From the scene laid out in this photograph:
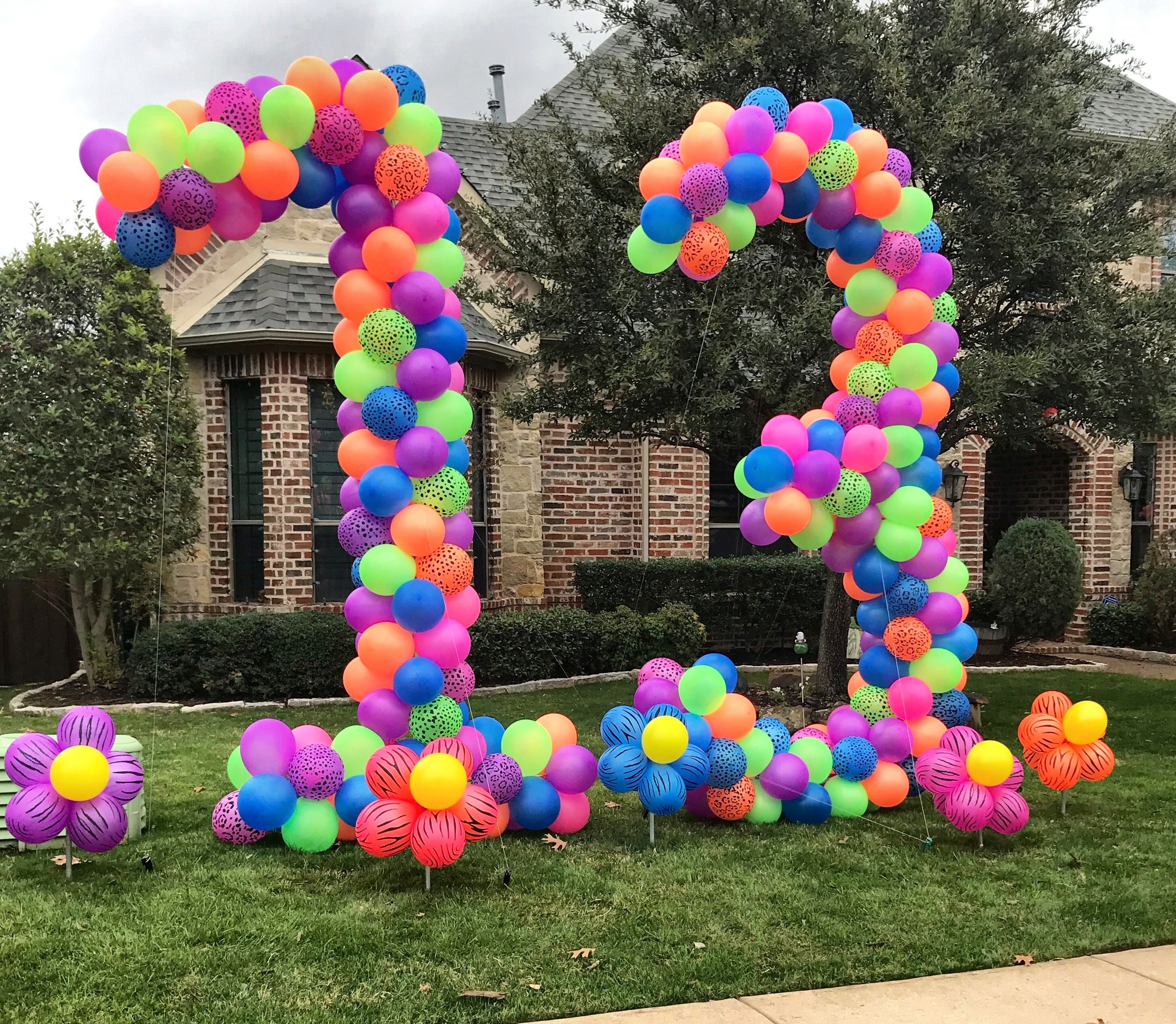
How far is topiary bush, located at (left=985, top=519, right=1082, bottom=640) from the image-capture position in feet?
40.0

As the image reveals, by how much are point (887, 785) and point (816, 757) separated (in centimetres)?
43

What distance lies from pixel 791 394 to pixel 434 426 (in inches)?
121

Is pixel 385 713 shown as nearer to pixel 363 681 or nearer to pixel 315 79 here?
pixel 363 681

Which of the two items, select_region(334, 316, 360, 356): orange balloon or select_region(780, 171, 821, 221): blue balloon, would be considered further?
select_region(780, 171, 821, 221): blue balloon

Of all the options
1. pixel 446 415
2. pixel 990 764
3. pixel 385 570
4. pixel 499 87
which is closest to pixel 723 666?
pixel 990 764

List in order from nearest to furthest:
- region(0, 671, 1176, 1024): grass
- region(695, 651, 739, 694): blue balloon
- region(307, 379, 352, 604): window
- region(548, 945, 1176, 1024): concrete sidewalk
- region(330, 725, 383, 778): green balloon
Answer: region(548, 945, 1176, 1024): concrete sidewalk, region(0, 671, 1176, 1024): grass, region(330, 725, 383, 778): green balloon, region(695, 651, 739, 694): blue balloon, region(307, 379, 352, 604): window

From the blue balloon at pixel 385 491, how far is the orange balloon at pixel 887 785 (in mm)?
3026

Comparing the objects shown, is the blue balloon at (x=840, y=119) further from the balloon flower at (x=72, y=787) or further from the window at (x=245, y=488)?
the window at (x=245, y=488)

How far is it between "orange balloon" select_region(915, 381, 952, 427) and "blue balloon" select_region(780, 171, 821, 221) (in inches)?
47.5

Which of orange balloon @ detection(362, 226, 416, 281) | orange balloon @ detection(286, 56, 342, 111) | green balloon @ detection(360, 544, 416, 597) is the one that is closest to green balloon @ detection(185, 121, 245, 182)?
orange balloon @ detection(286, 56, 342, 111)

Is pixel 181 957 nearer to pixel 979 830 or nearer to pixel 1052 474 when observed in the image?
pixel 979 830

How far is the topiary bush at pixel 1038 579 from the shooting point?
12.2 meters

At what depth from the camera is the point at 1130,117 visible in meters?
15.6

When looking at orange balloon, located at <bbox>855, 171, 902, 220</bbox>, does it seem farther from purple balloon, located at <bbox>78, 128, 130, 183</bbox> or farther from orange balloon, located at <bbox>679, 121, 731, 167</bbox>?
purple balloon, located at <bbox>78, 128, 130, 183</bbox>
